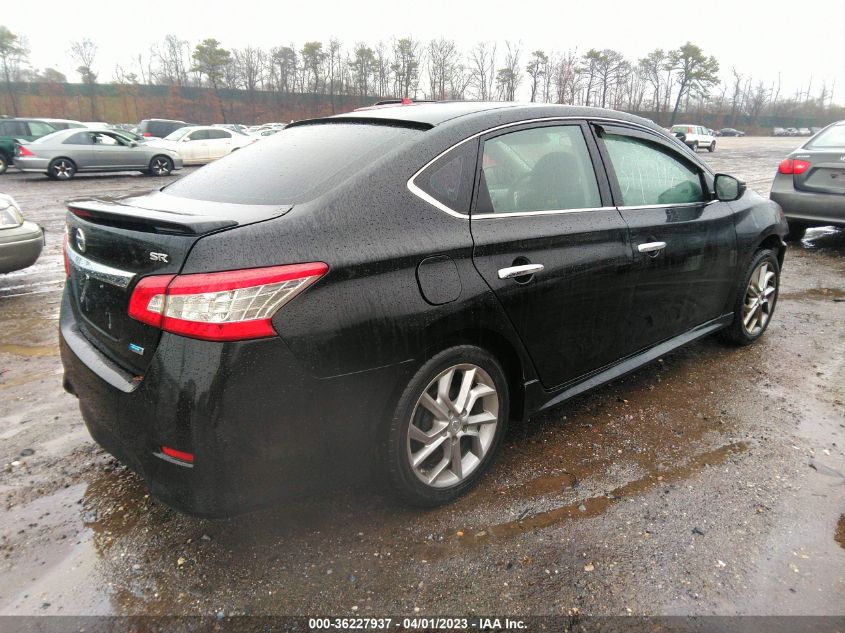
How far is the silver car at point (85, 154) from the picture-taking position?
15.7m

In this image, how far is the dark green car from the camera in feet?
57.8

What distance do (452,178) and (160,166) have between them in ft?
59.0

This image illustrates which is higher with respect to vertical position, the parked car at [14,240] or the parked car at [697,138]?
the parked car at [697,138]

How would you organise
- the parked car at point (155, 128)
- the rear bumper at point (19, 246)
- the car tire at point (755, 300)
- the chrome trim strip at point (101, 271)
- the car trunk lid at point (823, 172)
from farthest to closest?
1. the parked car at point (155, 128)
2. the car trunk lid at point (823, 172)
3. the rear bumper at point (19, 246)
4. the car tire at point (755, 300)
5. the chrome trim strip at point (101, 271)

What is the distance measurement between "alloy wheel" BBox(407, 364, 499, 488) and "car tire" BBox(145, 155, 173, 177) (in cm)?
1790

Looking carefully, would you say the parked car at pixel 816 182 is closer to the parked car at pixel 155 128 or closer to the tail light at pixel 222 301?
the tail light at pixel 222 301

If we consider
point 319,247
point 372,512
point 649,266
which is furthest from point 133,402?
point 649,266

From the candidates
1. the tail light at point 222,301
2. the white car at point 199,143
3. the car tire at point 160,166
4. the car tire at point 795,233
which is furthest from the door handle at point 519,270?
the white car at point 199,143

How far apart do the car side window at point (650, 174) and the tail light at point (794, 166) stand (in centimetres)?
472

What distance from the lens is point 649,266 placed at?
312 centimetres

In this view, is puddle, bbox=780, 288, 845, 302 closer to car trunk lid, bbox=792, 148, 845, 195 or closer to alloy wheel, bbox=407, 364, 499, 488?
car trunk lid, bbox=792, 148, 845, 195

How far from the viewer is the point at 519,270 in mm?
2451

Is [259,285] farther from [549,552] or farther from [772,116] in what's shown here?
[772,116]

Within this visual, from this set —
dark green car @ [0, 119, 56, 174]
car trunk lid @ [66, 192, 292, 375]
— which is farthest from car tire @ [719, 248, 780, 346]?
dark green car @ [0, 119, 56, 174]
